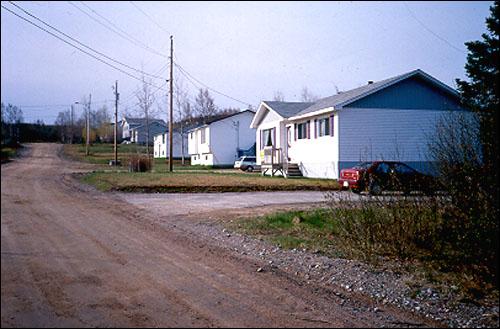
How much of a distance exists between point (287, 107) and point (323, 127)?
7210mm

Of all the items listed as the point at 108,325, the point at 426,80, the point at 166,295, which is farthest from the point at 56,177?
the point at 426,80

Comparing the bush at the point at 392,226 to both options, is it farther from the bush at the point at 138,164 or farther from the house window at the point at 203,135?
the house window at the point at 203,135

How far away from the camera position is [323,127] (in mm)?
30938

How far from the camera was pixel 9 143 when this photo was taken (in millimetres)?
4367

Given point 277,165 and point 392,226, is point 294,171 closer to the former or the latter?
point 277,165

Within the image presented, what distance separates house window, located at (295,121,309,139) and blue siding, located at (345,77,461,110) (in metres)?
4.97

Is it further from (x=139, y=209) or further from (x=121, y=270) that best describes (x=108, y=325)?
(x=139, y=209)

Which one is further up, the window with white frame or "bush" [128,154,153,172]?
the window with white frame

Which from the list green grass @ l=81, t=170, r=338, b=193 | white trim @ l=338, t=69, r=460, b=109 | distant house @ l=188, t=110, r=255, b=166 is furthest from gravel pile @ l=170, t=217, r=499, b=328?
distant house @ l=188, t=110, r=255, b=166

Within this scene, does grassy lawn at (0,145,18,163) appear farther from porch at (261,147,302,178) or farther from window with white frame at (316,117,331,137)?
porch at (261,147,302,178)

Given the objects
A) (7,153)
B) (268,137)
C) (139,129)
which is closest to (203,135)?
(139,129)

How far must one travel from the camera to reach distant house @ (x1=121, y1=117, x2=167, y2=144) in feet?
208

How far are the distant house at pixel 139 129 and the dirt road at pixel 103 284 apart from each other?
178 feet

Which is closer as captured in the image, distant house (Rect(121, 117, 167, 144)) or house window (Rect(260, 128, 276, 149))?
house window (Rect(260, 128, 276, 149))
